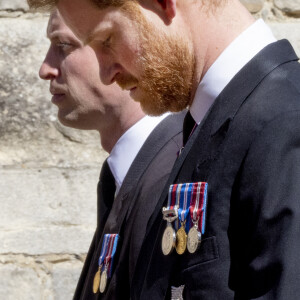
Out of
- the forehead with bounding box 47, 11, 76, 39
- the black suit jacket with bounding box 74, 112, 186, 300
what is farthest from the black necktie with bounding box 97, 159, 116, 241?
the forehead with bounding box 47, 11, 76, 39

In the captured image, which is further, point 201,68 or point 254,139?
point 201,68

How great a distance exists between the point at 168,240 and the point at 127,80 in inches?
15.3

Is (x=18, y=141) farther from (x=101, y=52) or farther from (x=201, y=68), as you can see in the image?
(x=201, y=68)

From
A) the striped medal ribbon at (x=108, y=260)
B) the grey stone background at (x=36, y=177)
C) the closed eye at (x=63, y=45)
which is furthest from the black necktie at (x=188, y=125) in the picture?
the grey stone background at (x=36, y=177)

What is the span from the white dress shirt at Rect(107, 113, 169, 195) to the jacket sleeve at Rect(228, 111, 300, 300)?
114cm

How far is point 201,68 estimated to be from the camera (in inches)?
67.0

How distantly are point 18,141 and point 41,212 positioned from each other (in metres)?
0.30

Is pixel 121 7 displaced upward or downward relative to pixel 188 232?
upward

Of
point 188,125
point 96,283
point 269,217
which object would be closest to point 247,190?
point 269,217

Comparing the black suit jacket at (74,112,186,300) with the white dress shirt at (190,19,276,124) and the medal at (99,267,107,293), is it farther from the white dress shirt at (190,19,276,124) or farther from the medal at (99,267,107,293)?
the white dress shirt at (190,19,276,124)

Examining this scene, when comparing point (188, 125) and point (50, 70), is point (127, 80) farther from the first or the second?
point (50, 70)

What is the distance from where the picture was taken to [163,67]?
5.59 feet

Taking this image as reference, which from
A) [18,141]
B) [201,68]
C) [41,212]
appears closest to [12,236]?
[41,212]

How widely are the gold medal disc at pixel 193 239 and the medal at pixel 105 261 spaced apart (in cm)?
65
